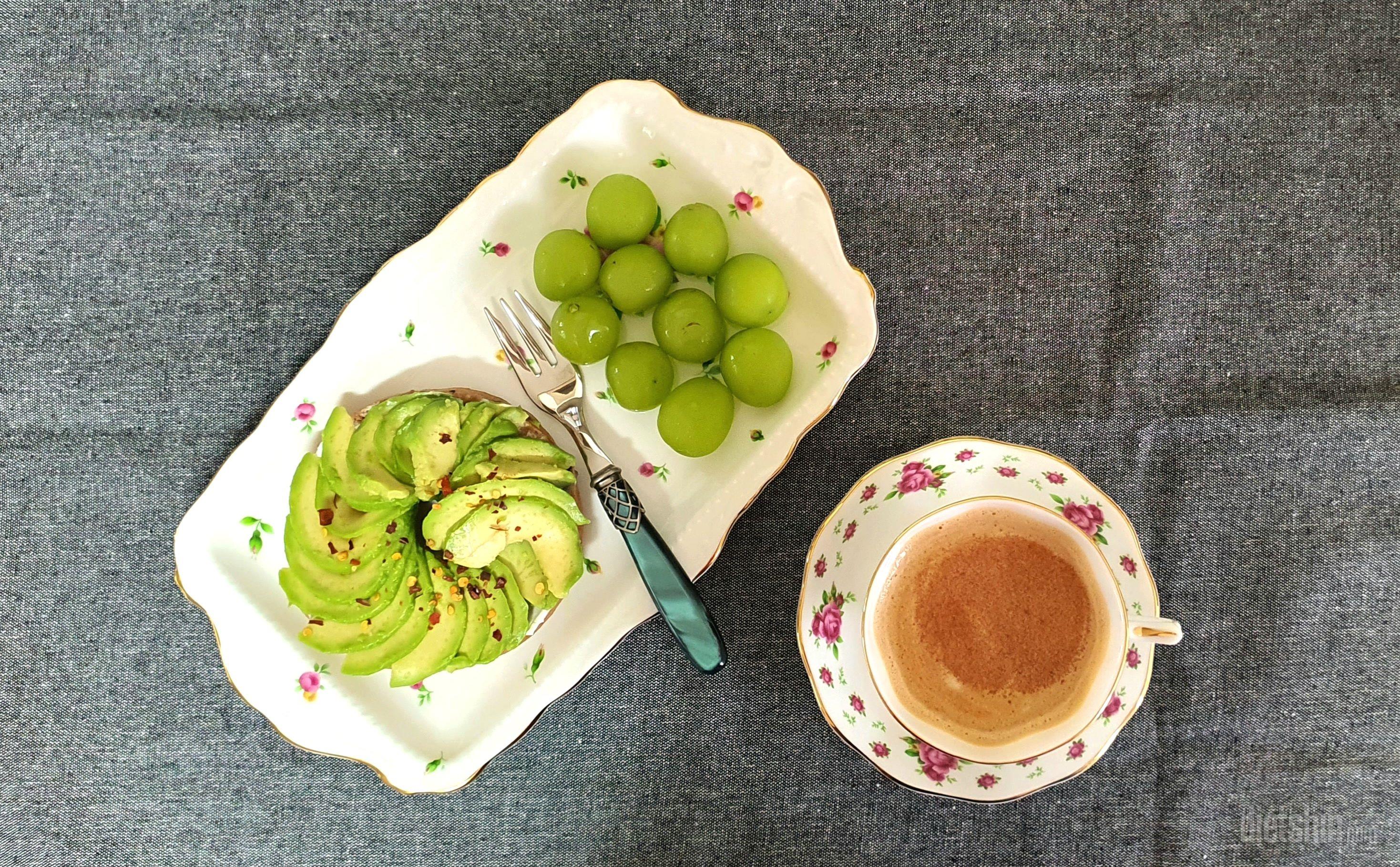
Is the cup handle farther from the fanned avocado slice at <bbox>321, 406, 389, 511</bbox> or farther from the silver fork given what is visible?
the fanned avocado slice at <bbox>321, 406, 389, 511</bbox>

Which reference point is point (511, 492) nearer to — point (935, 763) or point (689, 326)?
point (689, 326)

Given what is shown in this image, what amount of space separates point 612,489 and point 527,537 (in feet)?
0.37

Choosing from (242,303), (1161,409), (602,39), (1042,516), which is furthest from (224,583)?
(1161,409)

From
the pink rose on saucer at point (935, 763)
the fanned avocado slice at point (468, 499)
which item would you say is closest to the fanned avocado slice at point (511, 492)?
the fanned avocado slice at point (468, 499)

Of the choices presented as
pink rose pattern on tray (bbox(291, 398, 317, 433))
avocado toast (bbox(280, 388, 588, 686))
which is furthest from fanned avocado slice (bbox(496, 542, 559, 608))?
pink rose pattern on tray (bbox(291, 398, 317, 433))

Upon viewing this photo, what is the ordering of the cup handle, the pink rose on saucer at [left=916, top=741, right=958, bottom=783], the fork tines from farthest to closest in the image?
the fork tines → the pink rose on saucer at [left=916, top=741, right=958, bottom=783] → the cup handle

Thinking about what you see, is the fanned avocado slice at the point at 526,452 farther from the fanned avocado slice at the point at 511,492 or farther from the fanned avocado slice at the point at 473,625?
the fanned avocado slice at the point at 473,625

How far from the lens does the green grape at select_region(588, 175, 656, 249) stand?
970 mm

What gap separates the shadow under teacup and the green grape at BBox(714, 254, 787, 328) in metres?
0.29

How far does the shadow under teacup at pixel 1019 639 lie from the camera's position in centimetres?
84

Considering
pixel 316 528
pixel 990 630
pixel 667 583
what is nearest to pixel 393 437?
pixel 316 528

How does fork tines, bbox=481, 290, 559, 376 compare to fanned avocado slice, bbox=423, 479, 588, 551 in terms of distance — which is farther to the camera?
fork tines, bbox=481, 290, 559, 376

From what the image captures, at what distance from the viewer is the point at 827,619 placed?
0.92 meters

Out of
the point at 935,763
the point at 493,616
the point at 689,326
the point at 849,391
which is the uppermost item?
the point at 689,326
